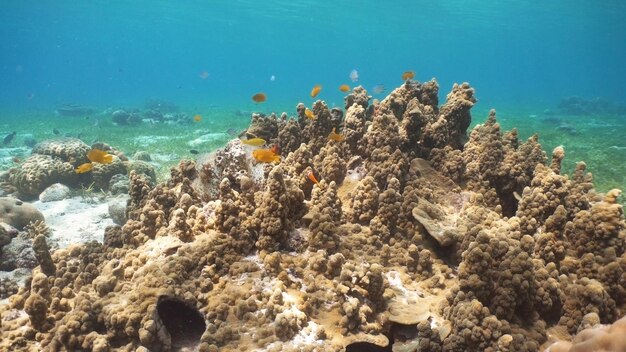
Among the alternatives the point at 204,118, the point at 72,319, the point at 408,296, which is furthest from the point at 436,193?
the point at 204,118

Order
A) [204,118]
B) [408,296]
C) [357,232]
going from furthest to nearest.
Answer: [204,118], [357,232], [408,296]

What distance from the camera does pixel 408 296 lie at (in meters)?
4.30

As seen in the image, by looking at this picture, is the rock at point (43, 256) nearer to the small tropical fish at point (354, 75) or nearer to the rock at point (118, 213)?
the rock at point (118, 213)

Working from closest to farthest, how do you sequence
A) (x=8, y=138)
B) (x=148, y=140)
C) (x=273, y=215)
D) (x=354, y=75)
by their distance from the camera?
(x=273, y=215), (x=354, y=75), (x=8, y=138), (x=148, y=140)

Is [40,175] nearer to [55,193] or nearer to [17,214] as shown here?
[55,193]

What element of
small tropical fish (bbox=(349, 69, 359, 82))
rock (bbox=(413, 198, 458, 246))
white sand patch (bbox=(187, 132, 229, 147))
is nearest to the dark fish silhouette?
white sand patch (bbox=(187, 132, 229, 147))

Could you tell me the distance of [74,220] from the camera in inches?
397

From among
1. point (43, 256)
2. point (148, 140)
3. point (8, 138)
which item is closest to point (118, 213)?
point (43, 256)

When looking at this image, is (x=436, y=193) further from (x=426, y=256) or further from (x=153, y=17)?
(x=153, y=17)

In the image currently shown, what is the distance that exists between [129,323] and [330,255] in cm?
222

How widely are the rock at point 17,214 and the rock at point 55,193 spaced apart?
2076 millimetres

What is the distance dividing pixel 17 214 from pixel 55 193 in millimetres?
2646

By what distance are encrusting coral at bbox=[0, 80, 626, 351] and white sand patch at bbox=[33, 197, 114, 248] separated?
3.42 meters

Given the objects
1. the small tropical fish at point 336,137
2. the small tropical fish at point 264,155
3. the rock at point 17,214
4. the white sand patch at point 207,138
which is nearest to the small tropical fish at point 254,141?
the small tropical fish at point 264,155
